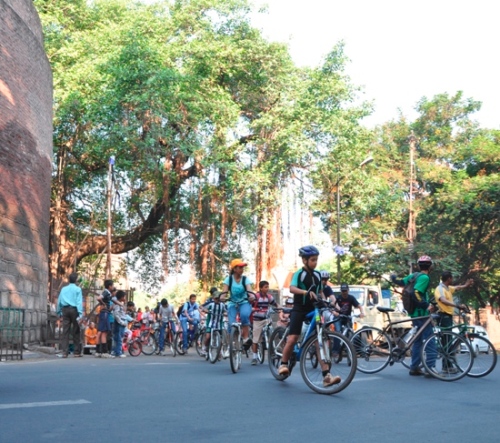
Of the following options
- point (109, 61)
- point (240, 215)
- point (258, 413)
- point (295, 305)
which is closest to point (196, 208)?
point (240, 215)

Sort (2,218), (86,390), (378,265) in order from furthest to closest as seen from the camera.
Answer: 1. (378,265)
2. (2,218)
3. (86,390)

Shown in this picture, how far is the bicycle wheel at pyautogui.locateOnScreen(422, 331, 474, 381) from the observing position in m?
11.0

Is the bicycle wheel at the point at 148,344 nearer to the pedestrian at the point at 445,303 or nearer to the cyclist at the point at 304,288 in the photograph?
the pedestrian at the point at 445,303

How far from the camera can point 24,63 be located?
2034cm

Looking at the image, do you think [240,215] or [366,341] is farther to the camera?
[240,215]

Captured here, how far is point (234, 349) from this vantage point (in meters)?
12.0

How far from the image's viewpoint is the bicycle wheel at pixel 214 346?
14195 millimetres

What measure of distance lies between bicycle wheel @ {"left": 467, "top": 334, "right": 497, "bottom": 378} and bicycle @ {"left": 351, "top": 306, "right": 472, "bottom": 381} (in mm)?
279

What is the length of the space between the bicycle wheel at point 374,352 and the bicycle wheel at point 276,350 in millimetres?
1531

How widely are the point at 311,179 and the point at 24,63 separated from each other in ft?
44.9

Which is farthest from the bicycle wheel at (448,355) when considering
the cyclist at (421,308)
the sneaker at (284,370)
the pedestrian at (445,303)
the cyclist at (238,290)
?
the cyclist at (238,290)

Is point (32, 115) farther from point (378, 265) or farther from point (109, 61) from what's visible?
point (378, 265)

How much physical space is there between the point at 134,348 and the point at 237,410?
13379 mm

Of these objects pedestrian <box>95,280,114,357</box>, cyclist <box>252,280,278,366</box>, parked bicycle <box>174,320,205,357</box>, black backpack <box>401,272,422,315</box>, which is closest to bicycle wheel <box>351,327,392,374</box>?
black backpack <box>401,272,422,315</box>
